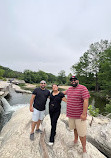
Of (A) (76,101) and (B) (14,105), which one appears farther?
(B) (14,105)

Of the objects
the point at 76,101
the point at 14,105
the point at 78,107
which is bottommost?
the point at 14,105

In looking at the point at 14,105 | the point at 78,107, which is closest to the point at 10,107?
the point at 14,105

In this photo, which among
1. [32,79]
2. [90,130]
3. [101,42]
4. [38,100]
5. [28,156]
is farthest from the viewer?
[32,79]

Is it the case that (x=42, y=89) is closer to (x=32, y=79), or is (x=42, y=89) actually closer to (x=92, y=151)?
(x=92, y=151)

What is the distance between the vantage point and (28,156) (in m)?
2.59

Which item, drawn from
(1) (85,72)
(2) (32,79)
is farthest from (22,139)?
(2) (32,79)

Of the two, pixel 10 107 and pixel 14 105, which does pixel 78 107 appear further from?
pixel 14 105

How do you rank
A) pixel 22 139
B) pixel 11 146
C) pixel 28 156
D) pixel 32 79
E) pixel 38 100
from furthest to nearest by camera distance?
pixel 32 79, pixel 22 139, pixel 38 100, pixel 11 146, pixel 28 156

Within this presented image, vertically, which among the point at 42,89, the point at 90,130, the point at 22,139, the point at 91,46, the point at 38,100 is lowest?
the point at 90,130

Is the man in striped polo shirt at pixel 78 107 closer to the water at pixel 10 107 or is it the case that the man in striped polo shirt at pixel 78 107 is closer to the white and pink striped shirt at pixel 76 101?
the white and pink striped shirt at pixel 76 101

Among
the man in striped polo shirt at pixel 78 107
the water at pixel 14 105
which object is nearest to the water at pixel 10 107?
the water at pixel 14 105

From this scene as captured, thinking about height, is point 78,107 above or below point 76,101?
below

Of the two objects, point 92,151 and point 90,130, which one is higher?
point 92,151

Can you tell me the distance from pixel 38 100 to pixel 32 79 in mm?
58182
